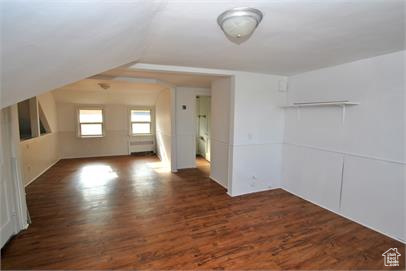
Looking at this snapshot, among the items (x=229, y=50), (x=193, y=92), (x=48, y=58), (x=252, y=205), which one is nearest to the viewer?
(x=48, y=58)

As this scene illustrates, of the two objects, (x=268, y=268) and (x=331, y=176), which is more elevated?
(x=331, y=176)

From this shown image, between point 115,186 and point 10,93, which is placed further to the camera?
point 115,186

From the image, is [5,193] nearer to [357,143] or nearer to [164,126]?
[164,126]

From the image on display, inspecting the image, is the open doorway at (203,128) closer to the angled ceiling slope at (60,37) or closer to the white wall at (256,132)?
the white wall at (256,132)

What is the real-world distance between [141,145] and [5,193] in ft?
17.6

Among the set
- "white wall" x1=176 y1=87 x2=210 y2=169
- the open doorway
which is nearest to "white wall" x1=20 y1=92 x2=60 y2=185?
"white wall" x1=176 y1=87 x2=210 y2=169

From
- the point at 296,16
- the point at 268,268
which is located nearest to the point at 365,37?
the point at 296,16

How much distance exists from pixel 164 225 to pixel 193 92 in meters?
3.68

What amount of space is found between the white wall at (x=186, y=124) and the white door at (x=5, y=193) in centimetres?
348

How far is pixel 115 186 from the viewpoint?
4.08 meters

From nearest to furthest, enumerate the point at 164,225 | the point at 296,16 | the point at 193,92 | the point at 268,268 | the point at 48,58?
the point at 48,58, the point at 296,16, the point at 268,268, the point at 164,225, the point at 193,92

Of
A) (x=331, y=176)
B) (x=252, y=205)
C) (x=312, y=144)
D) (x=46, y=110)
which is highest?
(x=46, y=110)

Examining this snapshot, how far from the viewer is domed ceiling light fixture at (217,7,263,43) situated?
1.45 m

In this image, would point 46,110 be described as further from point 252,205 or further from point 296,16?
point 296,16
